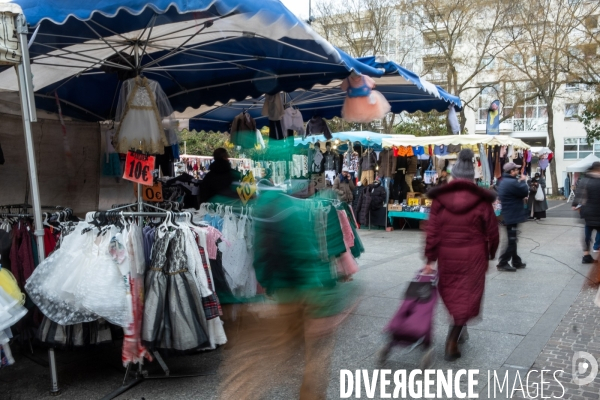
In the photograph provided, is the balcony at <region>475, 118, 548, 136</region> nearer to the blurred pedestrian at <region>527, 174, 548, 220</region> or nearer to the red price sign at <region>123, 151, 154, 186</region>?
the blurred pedestrian at <region>527, 174, 548, 220</region>

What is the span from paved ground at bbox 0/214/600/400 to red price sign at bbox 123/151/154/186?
1707 mm

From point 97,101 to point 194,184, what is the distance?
1812mm

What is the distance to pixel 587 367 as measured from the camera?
420cm

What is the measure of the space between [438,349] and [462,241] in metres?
1.16

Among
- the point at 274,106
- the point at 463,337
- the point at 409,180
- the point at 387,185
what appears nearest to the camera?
the point at 463,337

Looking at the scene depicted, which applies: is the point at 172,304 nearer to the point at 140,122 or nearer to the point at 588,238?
the point at 140,122

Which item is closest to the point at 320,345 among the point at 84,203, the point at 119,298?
the point at 119,298

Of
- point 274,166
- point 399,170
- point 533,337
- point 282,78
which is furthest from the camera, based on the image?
point 399,170

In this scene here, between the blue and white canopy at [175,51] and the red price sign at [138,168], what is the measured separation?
107 cm

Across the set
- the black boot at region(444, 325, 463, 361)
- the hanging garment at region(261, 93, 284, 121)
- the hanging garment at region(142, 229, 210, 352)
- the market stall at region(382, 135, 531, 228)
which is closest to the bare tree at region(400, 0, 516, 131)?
the market stall at region(382, 135, 531, 228)

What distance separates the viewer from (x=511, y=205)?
315 inches

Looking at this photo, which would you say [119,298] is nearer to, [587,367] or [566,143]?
[587,367]

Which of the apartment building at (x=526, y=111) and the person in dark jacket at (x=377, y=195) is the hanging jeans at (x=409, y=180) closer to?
the person in dark jacket at (x=377, y=195)

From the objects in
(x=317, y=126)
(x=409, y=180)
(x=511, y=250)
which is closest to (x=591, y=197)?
(x=511, y=250)
